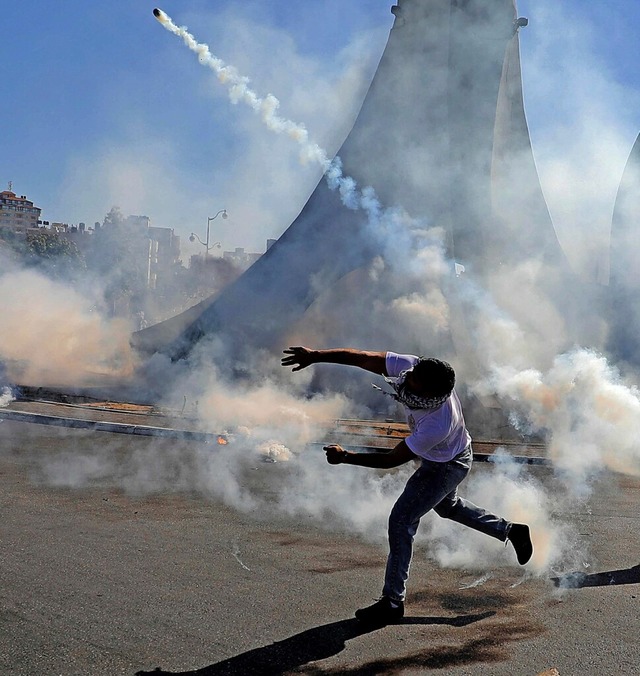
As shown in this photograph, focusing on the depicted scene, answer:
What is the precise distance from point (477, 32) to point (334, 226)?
20.1ft

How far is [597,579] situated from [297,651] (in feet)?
6.71

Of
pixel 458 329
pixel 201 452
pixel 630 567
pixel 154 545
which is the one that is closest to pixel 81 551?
pixel 154 545

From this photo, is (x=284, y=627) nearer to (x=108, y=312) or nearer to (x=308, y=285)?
(x=308, y=285)

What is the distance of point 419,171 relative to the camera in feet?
56.7

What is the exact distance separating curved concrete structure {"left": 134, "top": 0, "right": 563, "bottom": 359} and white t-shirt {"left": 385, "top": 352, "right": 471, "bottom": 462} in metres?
13.3

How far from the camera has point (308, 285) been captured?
17359 millimetres

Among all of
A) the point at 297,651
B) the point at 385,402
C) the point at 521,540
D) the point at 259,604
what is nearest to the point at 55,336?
the point at 385,402

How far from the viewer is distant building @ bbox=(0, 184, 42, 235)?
96.1 meters

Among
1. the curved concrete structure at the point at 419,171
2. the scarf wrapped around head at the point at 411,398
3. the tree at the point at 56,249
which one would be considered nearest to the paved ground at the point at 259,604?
the scarf wrapped around head at the point at 411,398

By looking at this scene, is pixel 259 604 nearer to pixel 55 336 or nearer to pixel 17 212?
pixel 55 336

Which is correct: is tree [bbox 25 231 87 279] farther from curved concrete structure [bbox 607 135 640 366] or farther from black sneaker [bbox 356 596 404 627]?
black sneaker [bbox 356 596 404 627]

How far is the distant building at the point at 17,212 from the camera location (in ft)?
315

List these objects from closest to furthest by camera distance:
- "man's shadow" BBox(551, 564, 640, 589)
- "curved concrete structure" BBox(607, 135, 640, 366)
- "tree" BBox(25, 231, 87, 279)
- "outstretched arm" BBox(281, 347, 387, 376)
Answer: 1. "outstretched arm" BBox(281, 347, 387, 376)
2. "man's shadow" BBox(551, 564, 640, 589)
3. "curved concrete structure" BBox(607, 135, 640, 366)
4. "tree" BBox(25, 231, 87, 279)

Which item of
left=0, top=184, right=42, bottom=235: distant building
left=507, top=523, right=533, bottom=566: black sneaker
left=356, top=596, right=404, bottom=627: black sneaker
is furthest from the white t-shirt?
left=0, top=184, right=42, bottom=235: distant building
